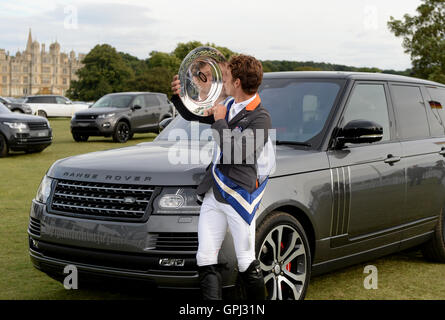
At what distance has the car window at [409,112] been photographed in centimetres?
632

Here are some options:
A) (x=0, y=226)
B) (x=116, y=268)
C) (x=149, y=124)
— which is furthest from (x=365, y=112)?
(x=149, y=124)

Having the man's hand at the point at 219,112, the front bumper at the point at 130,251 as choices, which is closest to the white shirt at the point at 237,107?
the man's hand at the point at 219,112

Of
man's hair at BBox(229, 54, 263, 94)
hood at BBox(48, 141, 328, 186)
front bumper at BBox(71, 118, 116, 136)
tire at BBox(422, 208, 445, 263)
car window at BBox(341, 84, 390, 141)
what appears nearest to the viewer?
man's hair at BBox(229, 54, 263, 94)

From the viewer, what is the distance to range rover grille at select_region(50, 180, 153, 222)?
4.30 m

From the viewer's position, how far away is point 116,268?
4281 mm

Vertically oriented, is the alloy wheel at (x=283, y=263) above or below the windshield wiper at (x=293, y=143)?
below

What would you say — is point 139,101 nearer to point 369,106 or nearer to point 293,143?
point 369,106

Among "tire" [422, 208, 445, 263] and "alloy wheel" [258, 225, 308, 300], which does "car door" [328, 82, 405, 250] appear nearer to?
"alloy wheel" [258, 225, 308, 300]

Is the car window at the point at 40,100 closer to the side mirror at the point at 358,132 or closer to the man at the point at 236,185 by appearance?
the side mirror at the point at 358,132

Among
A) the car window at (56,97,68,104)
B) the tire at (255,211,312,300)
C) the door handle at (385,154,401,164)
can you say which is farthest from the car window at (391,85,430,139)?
the car window at (56,97,68,104)

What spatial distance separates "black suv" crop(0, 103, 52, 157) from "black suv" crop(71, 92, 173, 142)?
16.3 ft

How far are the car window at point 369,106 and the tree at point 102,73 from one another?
110 m
